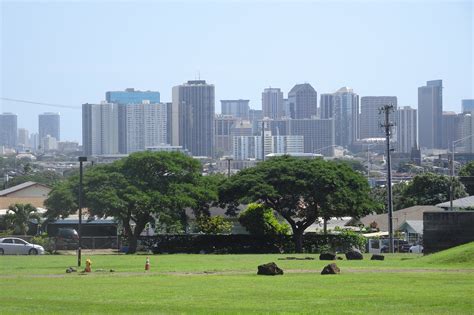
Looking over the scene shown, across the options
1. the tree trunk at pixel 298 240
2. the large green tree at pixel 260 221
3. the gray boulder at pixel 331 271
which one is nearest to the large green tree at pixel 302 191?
the tree trunk at pixel 298 240

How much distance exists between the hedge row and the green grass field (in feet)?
81.2

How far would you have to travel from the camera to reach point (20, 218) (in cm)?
8275

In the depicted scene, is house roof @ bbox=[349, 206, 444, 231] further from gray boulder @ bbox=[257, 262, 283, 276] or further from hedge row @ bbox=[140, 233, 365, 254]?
gray boulder @ bbox=[257, 262, 283, 276]

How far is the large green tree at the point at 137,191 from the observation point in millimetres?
70062

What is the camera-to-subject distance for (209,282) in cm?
3562

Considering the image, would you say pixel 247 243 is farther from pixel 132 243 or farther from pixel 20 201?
pixel 20 201

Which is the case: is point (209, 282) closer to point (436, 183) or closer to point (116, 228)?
point (116, 228)

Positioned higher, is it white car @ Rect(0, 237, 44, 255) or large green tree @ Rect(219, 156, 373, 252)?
large green tree @ Rect(219, 156, 373, 252)

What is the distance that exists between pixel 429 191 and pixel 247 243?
39.0 metres

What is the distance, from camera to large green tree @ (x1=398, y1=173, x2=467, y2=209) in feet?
344

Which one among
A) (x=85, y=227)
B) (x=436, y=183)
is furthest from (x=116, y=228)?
(x=436, y=183)

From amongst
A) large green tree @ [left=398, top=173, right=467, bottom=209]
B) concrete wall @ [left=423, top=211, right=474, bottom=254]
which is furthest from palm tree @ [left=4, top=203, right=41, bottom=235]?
large green tree @ [left=398, top=173, right=467, bottom=209]

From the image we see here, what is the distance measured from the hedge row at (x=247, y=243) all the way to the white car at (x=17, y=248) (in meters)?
9.56

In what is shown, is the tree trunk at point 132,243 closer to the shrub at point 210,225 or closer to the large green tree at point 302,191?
the shrub at point 210,225
